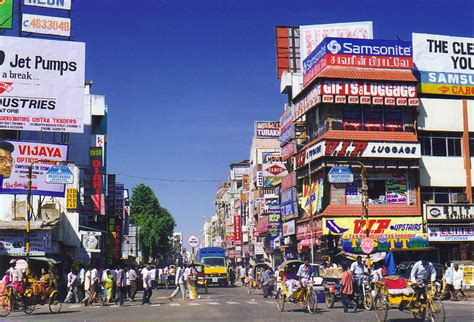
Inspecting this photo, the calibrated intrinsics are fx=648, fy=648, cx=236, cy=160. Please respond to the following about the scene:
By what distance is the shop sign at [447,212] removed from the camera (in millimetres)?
45531

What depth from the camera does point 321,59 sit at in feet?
154

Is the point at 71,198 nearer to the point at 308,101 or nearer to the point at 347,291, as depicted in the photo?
the point at 308,101

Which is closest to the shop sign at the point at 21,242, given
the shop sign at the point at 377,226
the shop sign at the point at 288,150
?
the shop sign at the point at 377,226

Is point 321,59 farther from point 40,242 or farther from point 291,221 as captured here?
point 40,242

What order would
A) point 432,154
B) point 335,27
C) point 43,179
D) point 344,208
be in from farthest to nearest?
point 335,27 → point 432,154 → point 344,208 → point 43,179

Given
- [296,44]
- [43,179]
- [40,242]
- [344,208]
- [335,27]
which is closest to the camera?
[40,242]

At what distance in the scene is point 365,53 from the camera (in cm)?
4722

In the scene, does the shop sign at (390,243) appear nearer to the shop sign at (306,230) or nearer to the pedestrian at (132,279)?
the shop sign at (306,230)

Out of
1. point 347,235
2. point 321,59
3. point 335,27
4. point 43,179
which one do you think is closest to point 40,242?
point 43,179

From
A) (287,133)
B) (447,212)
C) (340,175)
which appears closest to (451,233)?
(447,212)

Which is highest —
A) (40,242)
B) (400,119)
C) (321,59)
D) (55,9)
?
(55,9)

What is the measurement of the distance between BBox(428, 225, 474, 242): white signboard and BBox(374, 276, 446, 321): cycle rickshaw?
2862cm

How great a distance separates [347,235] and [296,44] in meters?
27.4

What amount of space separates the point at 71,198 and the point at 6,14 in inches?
544
